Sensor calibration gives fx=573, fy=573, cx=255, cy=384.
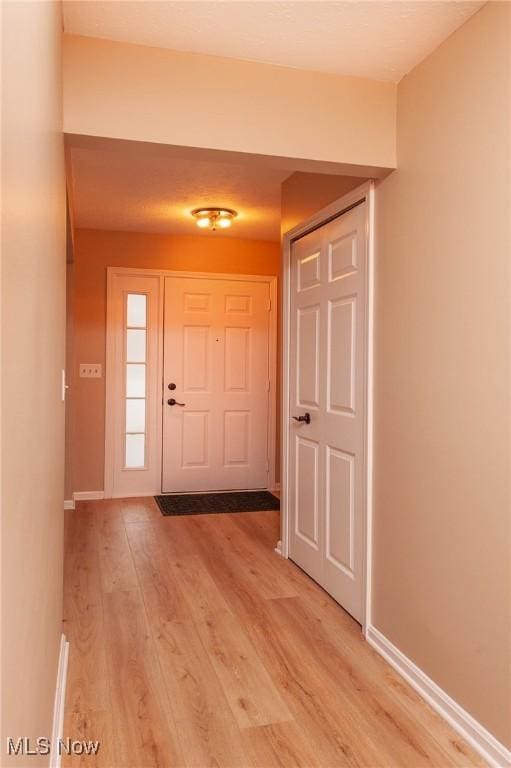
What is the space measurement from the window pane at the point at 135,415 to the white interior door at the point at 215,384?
212 mm

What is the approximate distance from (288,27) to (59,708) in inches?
96.5

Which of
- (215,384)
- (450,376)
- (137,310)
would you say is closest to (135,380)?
(137,310)

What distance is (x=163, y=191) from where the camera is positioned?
3979 mm

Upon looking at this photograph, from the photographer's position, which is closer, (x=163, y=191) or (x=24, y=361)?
(x=24, y=361)

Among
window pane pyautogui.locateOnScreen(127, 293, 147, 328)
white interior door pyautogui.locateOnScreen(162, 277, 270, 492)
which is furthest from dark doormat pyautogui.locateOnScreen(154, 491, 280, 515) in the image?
window pane pyautogui.locateOnScreen(127, 293, 147, 328)

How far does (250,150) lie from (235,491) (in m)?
3.82

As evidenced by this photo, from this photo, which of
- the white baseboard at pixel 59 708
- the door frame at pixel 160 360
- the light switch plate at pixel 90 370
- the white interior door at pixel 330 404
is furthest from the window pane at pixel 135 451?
the white baseboard at pixel 59 708

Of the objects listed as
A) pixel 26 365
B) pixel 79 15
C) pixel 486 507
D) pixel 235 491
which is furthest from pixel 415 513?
pixel 235 491

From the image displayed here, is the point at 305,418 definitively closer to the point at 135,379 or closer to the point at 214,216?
the point at 214,216

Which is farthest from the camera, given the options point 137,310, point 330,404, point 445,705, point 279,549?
point 137,310

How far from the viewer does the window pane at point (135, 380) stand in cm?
528

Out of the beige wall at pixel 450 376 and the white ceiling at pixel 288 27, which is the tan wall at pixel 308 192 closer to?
the beige wall at pixel 450 376

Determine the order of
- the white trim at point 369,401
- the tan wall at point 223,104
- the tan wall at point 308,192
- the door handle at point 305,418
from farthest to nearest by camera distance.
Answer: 1. the door handle at point 305,418
2. the tan wall at point 308,192
3. the white trim at point 369,401
4. the tan wall at point 223,104

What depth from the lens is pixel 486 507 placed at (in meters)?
1.85
